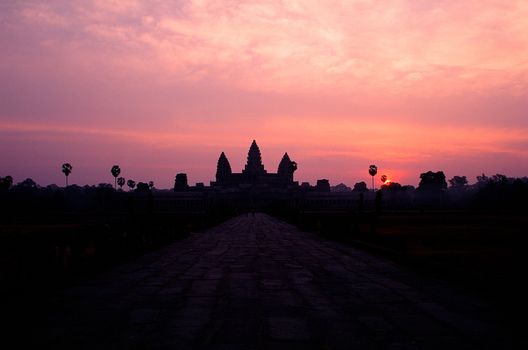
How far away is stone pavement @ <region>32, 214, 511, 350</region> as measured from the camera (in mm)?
6820

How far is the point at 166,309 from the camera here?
8.77 meters

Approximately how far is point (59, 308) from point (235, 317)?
2871mm

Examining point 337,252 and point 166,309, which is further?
point 337,252

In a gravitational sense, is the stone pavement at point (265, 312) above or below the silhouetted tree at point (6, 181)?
below

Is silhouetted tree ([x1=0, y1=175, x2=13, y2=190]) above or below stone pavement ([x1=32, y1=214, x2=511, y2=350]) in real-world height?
above

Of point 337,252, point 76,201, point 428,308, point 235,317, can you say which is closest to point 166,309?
point 235,317

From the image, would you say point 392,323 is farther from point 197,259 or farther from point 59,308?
point 197,259

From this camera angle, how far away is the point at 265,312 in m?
Answer: 8.62

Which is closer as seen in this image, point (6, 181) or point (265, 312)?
point (265, 312)

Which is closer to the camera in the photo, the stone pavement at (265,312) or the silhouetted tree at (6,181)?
the stone pavement at (265,312)

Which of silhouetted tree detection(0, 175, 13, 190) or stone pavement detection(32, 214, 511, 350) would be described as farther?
silhouetted tree detection(0, 175, 13, 190)

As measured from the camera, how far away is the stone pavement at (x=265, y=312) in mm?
6820

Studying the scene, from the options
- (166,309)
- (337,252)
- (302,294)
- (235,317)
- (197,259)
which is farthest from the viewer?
(337,252)

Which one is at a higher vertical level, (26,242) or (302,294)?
(26,242)
